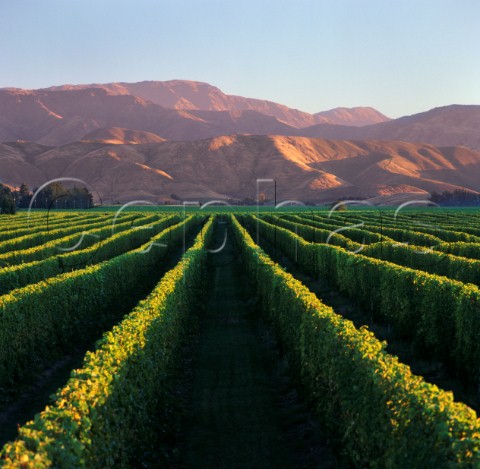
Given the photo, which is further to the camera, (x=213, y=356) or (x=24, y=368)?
(x=213, y=356)

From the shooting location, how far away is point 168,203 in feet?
557

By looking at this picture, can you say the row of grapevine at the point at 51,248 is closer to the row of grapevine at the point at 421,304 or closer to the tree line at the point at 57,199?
the row of grapevine at the point at 421,304

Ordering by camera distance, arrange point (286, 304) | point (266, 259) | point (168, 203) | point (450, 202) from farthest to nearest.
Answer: point (168, 203), point (450, 202), point (266, 259), point (286, 304)

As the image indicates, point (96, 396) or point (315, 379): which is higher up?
point (96, 396)

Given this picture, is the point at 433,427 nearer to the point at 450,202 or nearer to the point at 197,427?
the point at 197,427

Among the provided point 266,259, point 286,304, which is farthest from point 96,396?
point 266,259

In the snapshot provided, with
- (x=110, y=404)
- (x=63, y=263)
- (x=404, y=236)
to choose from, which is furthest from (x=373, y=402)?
(x=404, y=236)

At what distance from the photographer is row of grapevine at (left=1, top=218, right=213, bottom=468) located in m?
6.90

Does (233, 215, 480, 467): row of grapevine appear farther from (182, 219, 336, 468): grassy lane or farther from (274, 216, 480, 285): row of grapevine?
(274, 216, 480, 285): row of grapevine

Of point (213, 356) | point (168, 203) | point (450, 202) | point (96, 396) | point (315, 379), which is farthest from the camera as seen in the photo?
point (168, 203)

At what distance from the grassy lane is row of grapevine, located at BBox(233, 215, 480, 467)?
69 centimetres

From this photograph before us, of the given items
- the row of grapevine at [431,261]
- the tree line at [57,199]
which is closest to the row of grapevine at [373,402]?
the row of grapevine at [431,261]

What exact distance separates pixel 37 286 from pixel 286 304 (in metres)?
6.99

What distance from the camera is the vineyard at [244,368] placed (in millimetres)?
8047
